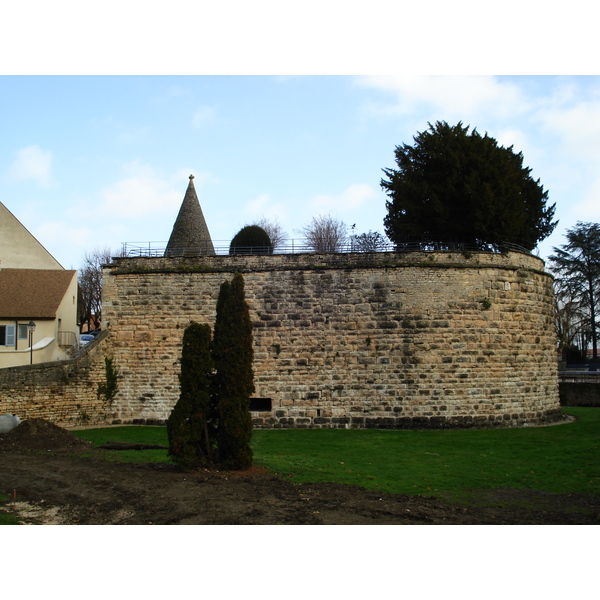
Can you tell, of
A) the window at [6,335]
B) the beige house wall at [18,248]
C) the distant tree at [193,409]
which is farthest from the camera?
the beige house wall at [18,248]

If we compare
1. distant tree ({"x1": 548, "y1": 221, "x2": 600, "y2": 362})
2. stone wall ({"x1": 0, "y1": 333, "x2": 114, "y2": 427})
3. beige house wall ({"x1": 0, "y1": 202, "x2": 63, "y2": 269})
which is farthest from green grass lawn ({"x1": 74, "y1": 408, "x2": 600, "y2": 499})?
distant tree ({"x1": 548, "y1": 221, "x2": 600, "y2": 362})

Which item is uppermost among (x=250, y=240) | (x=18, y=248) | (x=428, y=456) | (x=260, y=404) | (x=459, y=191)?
(x=459, y=191)

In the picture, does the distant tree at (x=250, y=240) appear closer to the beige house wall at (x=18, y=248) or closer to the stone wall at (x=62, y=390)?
the stone wall at (x=62, y=390)

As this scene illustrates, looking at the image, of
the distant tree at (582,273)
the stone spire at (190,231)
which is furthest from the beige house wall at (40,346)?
the distant tree at (582,273)

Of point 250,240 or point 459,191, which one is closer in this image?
point 250,240

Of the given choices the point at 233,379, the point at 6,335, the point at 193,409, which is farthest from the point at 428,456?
the point at 6,335

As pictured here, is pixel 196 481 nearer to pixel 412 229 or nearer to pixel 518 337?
pixel 518 337

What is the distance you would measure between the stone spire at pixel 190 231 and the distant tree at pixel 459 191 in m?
9.22

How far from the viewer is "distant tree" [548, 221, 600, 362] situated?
1726 inches

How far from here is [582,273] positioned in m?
44.6

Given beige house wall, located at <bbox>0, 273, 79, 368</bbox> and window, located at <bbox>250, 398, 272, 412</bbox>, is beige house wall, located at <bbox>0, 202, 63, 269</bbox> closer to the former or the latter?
beige house wall, located at <bbox>0, 273, 79, 368</bbox>

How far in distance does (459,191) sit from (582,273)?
24.9m

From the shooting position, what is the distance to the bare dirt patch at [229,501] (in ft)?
27.2

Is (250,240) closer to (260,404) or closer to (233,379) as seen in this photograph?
(260,404)
